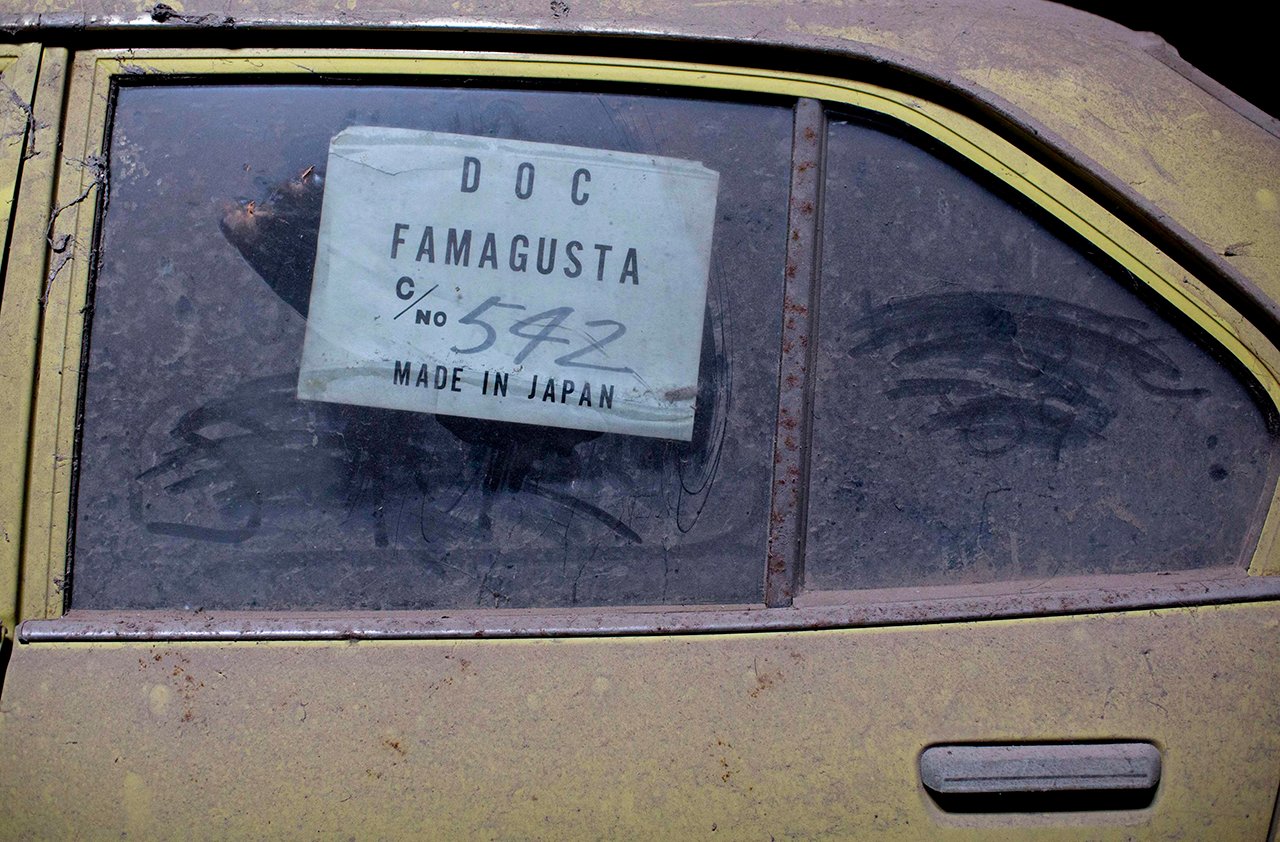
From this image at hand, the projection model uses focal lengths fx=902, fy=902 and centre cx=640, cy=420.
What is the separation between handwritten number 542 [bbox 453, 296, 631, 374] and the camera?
1248mm

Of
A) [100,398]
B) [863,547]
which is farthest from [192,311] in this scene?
[863,547]

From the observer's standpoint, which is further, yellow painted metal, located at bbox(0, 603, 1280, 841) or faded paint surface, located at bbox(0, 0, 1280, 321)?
faded paint surface, located at bbox(0, 0, 1280, 321)

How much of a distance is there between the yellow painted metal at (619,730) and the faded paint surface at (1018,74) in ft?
1.94

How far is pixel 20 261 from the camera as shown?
125 cm

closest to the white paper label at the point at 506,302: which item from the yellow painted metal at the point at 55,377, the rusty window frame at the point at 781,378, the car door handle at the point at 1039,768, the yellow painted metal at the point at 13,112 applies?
the rusty window frame at the point at 781,378

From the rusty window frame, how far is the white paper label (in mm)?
166

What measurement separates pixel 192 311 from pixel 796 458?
868 mm

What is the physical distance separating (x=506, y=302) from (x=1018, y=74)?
0.83 meters

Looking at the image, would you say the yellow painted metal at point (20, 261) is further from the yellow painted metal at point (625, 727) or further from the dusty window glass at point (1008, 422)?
the dusty window glass at point (1008, 422)

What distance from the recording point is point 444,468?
4.11 ft

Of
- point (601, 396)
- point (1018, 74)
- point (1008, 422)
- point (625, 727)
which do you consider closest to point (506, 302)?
point (601, 396)

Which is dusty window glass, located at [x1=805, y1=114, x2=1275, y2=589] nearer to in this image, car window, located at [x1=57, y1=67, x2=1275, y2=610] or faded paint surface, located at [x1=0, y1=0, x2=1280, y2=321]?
car window, located at [x1=57, y1=67, x2=1275, y2=610]

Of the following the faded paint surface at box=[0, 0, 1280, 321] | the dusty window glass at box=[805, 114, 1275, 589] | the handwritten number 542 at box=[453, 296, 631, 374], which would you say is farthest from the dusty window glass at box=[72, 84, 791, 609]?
the faded paint surface at box=[0, 0, 1280, 321]

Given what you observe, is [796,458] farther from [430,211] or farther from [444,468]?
[430,211]
